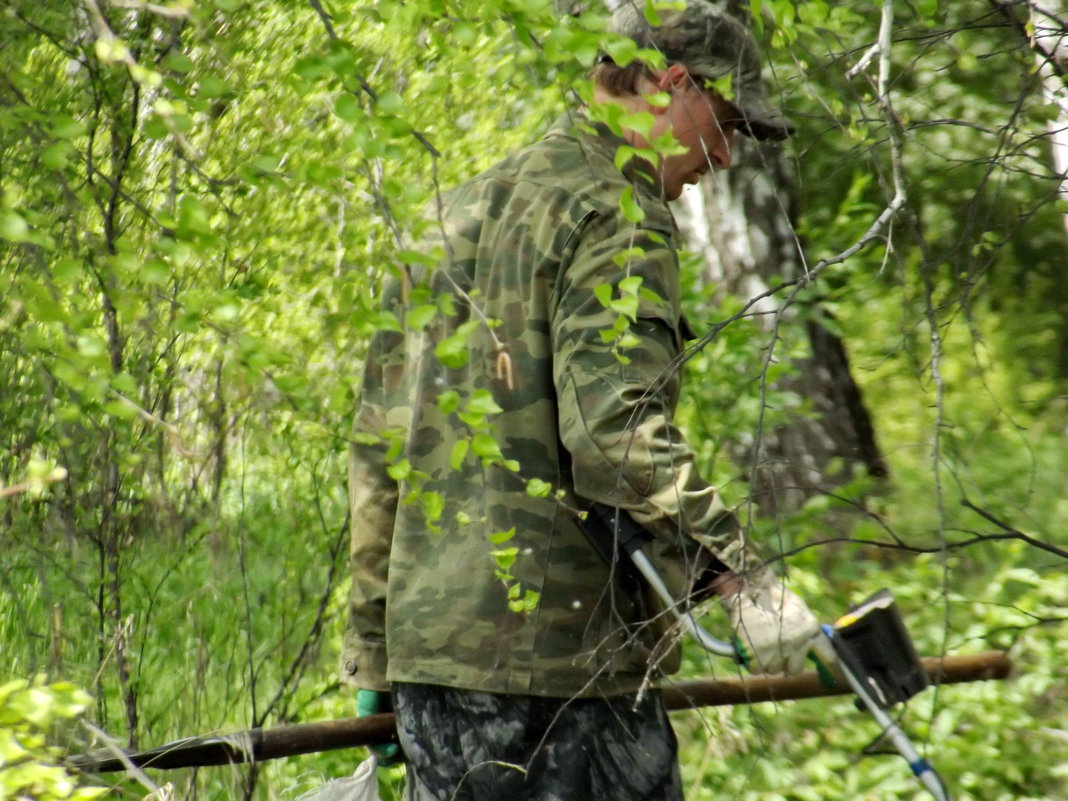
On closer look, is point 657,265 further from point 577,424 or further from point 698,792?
point 698,792

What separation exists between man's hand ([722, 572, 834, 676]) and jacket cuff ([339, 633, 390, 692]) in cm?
83

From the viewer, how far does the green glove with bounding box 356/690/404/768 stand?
286 cm

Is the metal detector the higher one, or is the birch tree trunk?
the metal detector

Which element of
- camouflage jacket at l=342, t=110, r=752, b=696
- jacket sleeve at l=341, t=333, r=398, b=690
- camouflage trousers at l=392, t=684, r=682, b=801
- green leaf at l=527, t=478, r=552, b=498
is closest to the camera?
green leaf at l=527, t=478, r=552, b=498

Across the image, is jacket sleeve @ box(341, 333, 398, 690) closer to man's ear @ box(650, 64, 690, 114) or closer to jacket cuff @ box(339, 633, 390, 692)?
jacket cuff @ box(339, 633, 390, 692)

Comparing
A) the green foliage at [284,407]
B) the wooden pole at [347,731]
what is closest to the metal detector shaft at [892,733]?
the wooden pole at [347,731]

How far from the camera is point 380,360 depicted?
2.82 m

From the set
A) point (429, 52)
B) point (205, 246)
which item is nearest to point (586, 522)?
point (205, 246)

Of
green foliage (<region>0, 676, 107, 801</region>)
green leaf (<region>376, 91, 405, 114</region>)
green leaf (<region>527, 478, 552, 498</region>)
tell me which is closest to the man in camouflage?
green leaf (<region>527, 478, 552, 498</region>)

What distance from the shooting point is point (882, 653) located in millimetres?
2594

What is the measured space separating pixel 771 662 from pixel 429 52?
9.21ft

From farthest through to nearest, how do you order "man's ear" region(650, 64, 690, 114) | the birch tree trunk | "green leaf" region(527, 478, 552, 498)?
the birch tree trunk → "man's ear" region(650, 64, 690, 114) → "green leaf" region(527, 478, 552, 498)

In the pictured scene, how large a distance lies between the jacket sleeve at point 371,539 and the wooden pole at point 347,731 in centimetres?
13

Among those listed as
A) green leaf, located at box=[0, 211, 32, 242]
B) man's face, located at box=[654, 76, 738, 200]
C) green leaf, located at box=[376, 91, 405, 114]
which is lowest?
man's face, located at box=[654, 76, 738, 200]
